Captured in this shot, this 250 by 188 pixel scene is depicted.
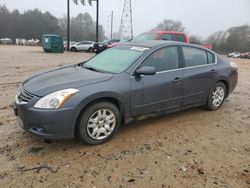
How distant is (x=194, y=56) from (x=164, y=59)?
32.4 inches

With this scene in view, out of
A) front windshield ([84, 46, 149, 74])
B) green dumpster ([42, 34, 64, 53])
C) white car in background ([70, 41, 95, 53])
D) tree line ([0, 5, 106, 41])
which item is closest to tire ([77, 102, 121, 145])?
front windshield ([84, 46, 149, 74])

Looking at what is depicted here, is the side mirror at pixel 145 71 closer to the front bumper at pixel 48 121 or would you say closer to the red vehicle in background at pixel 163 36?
the front bumper at pixel 48 121

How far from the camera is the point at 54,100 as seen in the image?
3.11 m

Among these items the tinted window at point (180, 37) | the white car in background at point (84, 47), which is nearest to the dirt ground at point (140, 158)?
the tinted window at point (180, 37)

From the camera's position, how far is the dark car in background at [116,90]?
10.3ft

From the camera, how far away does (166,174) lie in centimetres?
289

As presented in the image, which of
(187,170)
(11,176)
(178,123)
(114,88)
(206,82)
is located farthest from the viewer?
(206,82)

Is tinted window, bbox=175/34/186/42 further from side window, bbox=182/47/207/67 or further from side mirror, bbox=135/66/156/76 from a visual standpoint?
side mirror, bbox=135/66/156/76

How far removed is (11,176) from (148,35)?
918cm

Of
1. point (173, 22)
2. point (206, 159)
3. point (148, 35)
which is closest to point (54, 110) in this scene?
point (206, 159)

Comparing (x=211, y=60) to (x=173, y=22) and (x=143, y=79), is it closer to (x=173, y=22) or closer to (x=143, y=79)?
(x=143, y=79)

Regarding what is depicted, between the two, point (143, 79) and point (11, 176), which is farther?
point (143, 79)

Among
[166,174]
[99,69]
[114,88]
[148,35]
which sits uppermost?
[148,35]

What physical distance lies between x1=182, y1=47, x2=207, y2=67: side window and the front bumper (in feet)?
7.98
